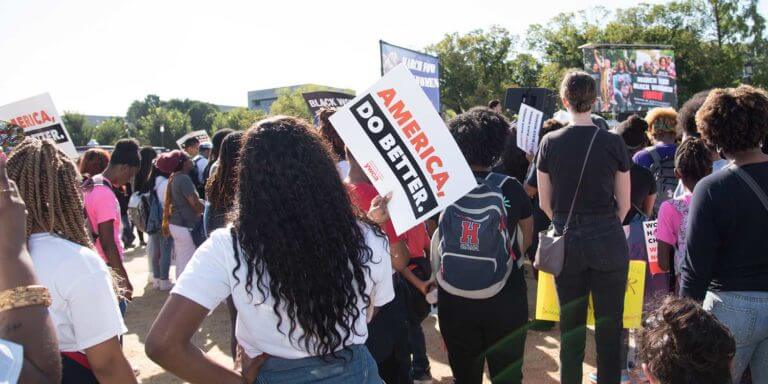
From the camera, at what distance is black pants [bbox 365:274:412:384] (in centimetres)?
259

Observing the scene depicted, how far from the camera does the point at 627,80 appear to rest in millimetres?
31906

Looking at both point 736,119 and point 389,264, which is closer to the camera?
point 389,264

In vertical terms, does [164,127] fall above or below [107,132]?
below

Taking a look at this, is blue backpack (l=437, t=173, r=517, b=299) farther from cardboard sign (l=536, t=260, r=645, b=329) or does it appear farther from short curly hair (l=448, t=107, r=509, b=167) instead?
cardboard sign (l=536, t=260, r=645, b=329)

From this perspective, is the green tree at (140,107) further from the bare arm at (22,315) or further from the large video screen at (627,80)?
the bare arm at (22,315)

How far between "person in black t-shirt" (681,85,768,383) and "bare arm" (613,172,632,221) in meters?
0.83

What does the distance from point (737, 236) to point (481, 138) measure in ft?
4.19

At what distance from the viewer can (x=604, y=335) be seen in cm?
325

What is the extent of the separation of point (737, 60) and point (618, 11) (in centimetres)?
1062

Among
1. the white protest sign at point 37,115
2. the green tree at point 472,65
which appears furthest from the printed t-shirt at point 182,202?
the green tree at point 472,65

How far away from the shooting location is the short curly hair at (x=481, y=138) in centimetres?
299

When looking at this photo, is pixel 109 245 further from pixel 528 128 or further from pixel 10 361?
pixel 528 128

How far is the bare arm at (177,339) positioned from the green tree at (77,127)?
68.5 m

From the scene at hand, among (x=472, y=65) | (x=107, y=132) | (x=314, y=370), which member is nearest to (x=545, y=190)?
(x=314, y=370)
